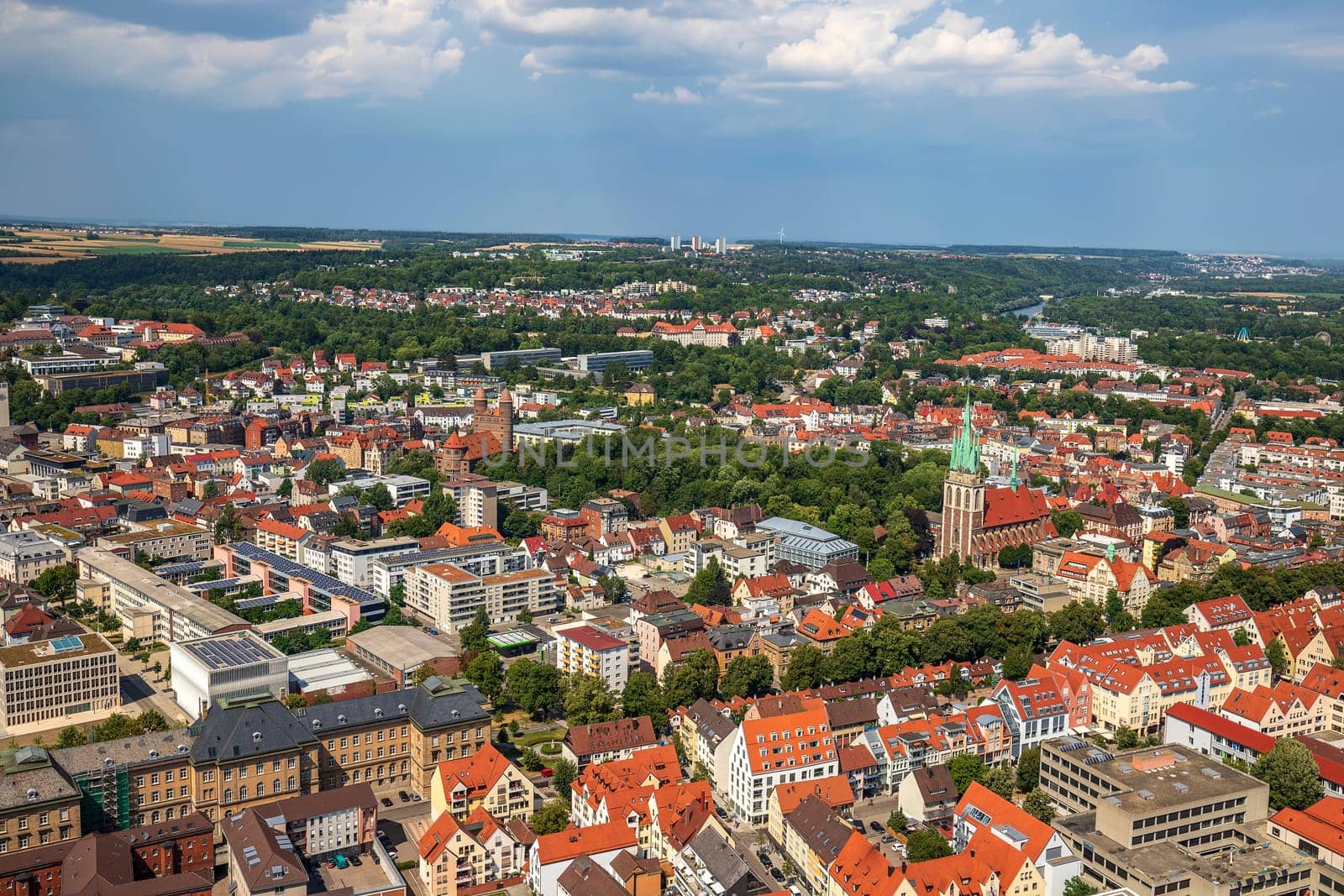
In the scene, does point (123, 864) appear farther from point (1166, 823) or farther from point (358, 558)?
point (358, 558)

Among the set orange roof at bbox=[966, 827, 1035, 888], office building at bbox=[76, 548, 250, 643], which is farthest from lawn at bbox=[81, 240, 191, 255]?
orange roof at bbox=[966, 827, 1035, 888]

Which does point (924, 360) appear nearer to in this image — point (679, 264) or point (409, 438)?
point (409, 438)

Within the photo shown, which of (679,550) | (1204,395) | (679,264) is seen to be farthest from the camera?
(679,264)

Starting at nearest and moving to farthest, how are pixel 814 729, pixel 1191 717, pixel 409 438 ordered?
pixel 814 729 → pixel 1191 717 → pixel 409 438

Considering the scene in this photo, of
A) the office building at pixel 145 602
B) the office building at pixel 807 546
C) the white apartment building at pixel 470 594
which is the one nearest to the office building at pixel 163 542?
the office building at pixel 145 602

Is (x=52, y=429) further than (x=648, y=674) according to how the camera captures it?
Yes

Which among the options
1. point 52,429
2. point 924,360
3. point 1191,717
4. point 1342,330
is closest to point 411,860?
point 1191,717

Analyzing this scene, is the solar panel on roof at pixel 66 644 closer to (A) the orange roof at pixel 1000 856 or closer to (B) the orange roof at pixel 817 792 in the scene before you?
(B) the orange roof at pixel 817 792
